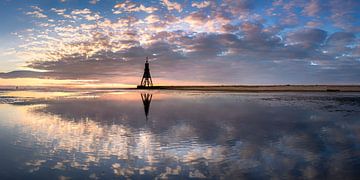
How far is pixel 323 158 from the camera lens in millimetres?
10219

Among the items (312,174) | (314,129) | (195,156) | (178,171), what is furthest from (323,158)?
(314,129)

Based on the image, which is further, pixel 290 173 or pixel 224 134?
pixel 224 134

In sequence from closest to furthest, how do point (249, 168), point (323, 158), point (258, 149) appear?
1. point (249, 168)
2. point (323, 158)
3. point (258, 149)

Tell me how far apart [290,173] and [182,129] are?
820 cm

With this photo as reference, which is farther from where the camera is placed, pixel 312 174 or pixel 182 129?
pixel 182 129

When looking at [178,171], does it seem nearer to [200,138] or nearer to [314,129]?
[200,138]

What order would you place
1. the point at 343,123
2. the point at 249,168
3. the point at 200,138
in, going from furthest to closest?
the point at 343,123, the point at 200,138, the point at 249,168

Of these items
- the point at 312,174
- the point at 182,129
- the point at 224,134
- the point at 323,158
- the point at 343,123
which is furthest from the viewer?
the point at 343,123

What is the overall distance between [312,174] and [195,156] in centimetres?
376

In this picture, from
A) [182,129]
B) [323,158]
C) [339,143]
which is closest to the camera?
[323,158]

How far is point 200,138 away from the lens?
45.1ft

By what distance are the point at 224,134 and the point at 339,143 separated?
5.10m

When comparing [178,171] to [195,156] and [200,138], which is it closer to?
[195,156]

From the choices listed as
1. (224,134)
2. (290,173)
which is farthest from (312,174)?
(224,134)
